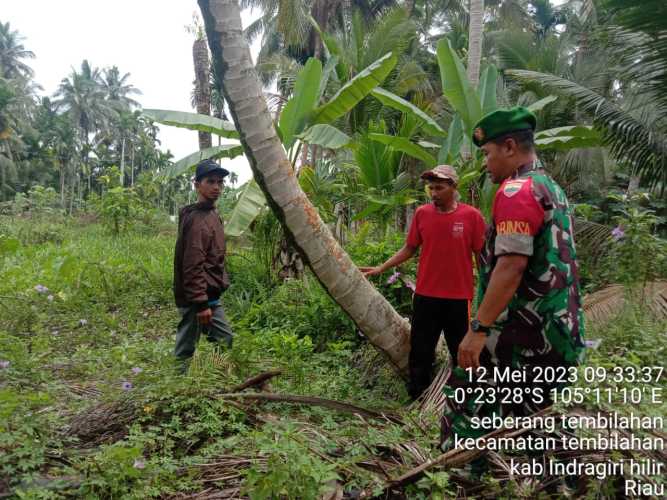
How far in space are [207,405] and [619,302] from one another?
335cm

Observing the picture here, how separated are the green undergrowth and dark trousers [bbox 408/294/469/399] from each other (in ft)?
0.77

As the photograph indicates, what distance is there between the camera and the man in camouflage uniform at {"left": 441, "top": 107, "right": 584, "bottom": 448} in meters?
1.87

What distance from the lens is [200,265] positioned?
137 inches

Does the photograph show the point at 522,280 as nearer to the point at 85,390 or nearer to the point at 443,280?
the point at 443,280

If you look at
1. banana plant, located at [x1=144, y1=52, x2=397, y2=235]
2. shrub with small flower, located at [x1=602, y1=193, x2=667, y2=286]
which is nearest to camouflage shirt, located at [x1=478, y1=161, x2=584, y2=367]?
shrub with small flower, located at [x1=602, y1=193, x2=667, y2=286]

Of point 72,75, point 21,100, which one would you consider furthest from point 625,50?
point 72,75

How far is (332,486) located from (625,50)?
22.3ft

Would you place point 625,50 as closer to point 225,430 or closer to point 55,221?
point 225,430

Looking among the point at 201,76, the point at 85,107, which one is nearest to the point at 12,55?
the point at 85,107

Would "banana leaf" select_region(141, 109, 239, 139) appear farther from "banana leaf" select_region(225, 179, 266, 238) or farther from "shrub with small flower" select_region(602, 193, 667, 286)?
"shrub with small flower" select_region(602, 193, 667, 286)

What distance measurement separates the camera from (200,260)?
3479 millimetres

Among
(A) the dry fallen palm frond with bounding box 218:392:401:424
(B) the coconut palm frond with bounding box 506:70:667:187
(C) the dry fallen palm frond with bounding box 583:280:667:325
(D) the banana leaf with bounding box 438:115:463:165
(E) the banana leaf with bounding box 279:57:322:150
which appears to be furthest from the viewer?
(B) the coconut palm frond with bounding box 506:70:667:187

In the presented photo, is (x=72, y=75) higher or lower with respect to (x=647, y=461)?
higher

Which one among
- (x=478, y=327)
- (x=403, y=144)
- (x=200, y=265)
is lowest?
(x=478, y=327)
